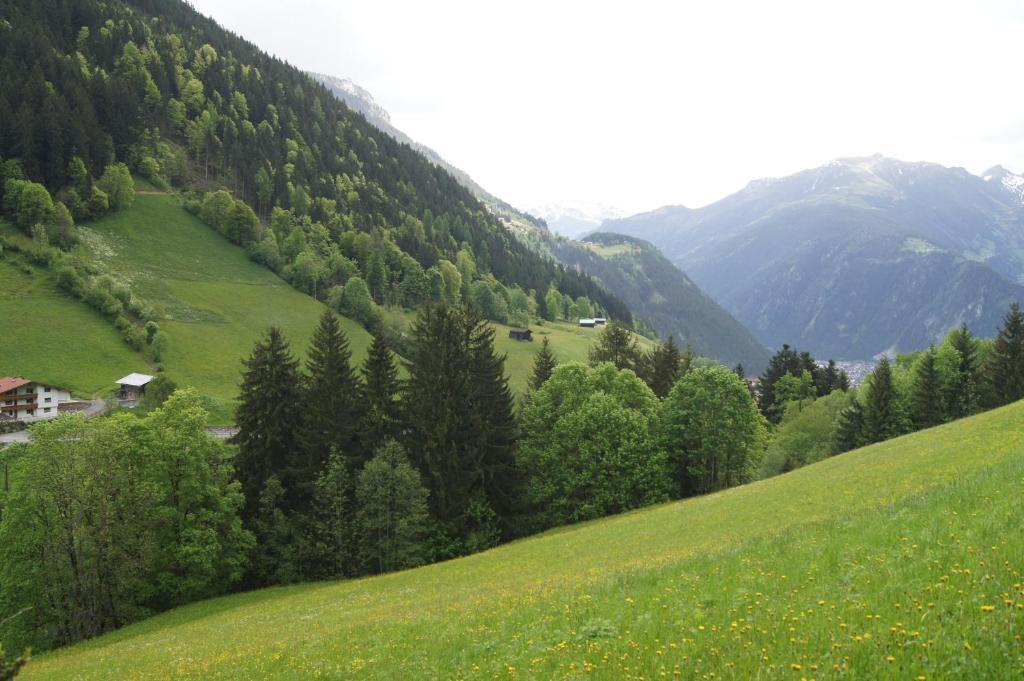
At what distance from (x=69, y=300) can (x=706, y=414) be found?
106m

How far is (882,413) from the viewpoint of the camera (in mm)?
78688

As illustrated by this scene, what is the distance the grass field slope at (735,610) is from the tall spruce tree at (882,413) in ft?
170

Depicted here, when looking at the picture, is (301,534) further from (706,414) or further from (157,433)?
(706,414)

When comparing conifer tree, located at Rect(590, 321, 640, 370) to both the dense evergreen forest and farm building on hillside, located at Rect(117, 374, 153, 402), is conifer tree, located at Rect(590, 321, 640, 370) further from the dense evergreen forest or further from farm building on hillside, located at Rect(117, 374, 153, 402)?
farm building on hillside, located at Rect(117, 374, 153, 402)

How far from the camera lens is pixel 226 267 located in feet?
459

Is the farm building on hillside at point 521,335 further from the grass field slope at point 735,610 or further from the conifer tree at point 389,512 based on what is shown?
the grass field slope at point 735,610

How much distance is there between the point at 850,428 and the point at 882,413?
486 cm

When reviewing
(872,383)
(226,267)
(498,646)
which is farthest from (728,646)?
(226,267)

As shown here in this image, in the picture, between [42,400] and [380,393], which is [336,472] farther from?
[42,400]

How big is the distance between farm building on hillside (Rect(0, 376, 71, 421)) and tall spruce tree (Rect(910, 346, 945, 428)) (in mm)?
119250

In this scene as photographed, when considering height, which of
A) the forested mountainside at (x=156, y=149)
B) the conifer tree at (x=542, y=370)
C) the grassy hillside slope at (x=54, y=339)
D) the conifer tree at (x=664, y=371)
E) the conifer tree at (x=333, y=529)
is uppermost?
the forested mountainside at (x=156, y=149)

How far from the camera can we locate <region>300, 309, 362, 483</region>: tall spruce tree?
176ft

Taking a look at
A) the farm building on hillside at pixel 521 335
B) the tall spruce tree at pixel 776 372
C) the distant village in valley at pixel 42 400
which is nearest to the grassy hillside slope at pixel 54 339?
the distant village in valley at pixel 42 400

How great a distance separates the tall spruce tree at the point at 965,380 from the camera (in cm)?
8194
